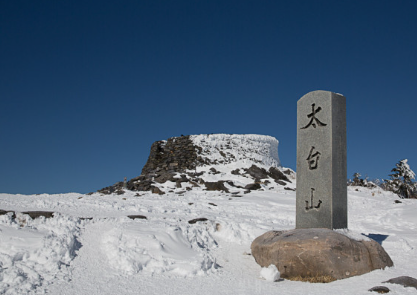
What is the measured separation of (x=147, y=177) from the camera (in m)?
20.6

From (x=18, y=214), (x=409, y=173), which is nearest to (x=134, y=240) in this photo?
(x=18, y=214)

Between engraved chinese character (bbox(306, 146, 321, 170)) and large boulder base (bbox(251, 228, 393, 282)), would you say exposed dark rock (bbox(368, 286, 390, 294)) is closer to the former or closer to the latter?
large boulder base (bbox(251, 228, 393, 282))

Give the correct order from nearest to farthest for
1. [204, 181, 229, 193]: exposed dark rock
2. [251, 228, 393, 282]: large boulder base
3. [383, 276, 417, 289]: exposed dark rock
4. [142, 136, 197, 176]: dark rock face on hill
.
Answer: [383, 276, 417, 289]: exposed dark rock
[251, 228, 393, 282]: large boulder base
[204, 181, 229, 193]: exposed dark rock
[142, 136, 197, 176]: dark rock face on hill

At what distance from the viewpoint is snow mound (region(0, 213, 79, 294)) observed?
16.1 feet

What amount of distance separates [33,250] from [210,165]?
19287 millimetres

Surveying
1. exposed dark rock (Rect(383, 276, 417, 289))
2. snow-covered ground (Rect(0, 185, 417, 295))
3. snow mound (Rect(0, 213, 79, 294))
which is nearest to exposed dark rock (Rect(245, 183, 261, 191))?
snow-covered ground (Rect(0, 185, 417, 295))

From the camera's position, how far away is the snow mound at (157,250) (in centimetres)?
576

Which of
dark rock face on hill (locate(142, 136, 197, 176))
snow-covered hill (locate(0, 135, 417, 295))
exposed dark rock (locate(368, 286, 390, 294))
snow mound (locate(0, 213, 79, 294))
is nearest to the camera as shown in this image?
exposed dark rock (locate(368, 286, 390, 294))

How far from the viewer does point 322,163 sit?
7.50m

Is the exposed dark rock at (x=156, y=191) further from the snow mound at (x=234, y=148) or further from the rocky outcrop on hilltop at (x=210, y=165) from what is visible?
the snow mound at (x=234, y=148)

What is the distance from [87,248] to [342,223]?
5203 millimetres

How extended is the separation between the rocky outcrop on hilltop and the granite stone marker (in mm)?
8563

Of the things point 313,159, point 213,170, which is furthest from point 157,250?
point 213,170

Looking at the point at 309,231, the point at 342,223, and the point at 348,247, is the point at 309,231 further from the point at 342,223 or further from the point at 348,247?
the point at 342,223
